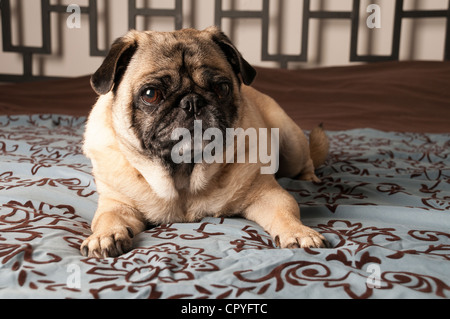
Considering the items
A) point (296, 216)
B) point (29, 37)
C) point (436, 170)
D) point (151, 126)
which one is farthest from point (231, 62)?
point (29, 37)

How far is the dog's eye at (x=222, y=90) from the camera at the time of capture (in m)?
1.57

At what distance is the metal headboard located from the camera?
4195mm

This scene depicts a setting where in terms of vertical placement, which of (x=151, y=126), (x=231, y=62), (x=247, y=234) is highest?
(x=231, y=62)

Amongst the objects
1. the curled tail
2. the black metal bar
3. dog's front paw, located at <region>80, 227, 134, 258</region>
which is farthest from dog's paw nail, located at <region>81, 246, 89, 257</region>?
the black metal bar

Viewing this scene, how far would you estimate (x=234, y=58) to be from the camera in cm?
169

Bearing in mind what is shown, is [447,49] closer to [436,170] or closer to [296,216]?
[436,170]

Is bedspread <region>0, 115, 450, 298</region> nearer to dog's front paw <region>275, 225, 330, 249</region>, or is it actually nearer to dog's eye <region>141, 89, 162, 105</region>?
dog's front paw <region>275, 225, 330, 249</region>

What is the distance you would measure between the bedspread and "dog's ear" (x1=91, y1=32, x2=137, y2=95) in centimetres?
46

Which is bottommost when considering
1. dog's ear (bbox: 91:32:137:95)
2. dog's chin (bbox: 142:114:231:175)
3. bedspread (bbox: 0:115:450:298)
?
bedspread (bbox: 0:115:450:298)

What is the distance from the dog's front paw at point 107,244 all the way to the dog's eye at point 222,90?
0.55 m

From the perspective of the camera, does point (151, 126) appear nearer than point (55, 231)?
No

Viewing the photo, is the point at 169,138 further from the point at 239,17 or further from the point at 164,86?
the point at 239,17

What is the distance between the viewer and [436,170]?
2.23 meters
